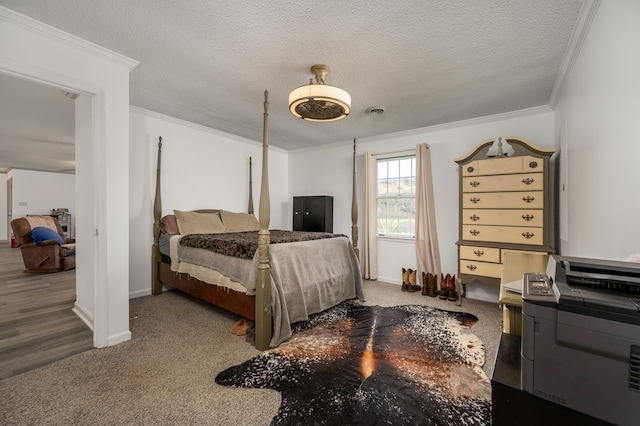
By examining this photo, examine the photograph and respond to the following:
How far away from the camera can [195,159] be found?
423 cm

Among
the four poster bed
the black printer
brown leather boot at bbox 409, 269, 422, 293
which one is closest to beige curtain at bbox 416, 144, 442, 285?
brown leather boot at bbox 409, 269, 422, 293

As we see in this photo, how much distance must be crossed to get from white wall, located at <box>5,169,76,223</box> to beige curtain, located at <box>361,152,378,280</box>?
8580 mm

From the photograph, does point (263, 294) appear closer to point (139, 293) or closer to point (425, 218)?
point (139, 293)

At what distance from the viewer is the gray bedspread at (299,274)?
7.89 feet

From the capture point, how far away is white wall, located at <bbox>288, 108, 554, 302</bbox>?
11.4 feet

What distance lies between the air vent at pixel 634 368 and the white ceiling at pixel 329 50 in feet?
6.42

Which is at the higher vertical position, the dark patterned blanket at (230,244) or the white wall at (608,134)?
the white wall at (608,134)

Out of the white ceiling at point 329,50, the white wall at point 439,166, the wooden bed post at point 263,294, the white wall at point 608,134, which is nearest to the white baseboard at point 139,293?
the wooden bed post at point 263,294

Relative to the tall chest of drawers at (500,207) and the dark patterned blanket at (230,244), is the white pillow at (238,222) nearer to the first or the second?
the dark patterned blanket at (230,244)

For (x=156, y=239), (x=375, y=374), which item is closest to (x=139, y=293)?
(x=156, y=239)

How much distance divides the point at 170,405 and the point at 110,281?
1271 mm

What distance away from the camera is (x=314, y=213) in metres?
5.07

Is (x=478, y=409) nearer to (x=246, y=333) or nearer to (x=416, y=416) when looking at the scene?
(x=416, y=416)

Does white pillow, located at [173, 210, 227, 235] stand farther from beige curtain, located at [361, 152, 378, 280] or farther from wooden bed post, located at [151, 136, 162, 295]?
beige curtain, located at [361, 152, 378, 280]
